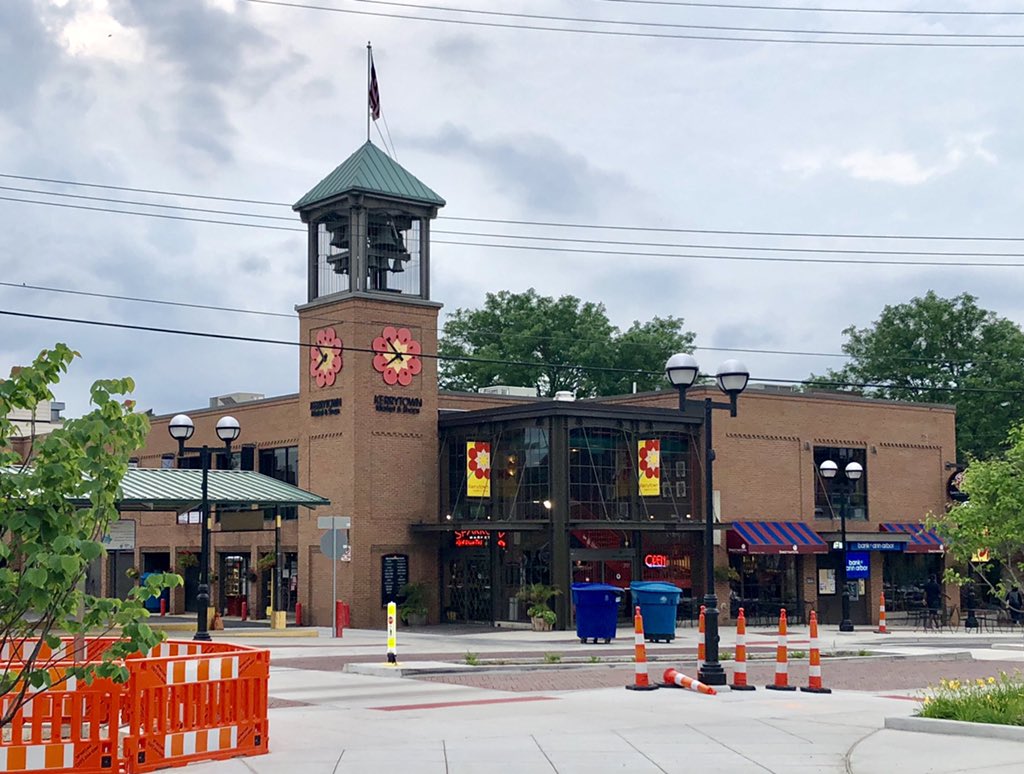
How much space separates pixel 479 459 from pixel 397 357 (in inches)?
174

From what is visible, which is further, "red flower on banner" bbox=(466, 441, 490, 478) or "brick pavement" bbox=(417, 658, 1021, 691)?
"red flower on banner" bbox=(466, 441, 490, 478)

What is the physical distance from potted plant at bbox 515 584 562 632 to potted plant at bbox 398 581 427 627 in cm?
417

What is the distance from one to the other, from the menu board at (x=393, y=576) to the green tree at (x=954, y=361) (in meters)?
33.8

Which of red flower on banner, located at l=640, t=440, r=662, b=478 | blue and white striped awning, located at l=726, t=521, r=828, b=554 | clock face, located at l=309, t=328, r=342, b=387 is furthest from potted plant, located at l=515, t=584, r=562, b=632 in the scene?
clock face, located at l=309, t=328, r=342, b=387

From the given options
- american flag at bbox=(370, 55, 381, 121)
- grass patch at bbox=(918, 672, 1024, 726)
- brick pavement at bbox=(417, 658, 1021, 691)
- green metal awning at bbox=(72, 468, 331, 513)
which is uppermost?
american flag at bbox=(370, 55, 381, 121)

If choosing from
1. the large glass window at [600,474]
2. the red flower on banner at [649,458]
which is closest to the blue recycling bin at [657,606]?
the large glass window at [600,474]

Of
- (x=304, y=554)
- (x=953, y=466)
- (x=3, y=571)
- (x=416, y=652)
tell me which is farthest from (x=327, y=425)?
(x=3, y=571)

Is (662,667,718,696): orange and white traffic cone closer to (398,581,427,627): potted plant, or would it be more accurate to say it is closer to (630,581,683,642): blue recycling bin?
(630,581,683,642): blue recycling bin

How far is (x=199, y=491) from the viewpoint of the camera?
133ft

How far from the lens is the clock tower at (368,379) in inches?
1708

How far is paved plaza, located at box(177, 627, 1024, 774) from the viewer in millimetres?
13938

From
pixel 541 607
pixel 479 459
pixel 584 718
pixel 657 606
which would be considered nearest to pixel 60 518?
pixel 584 718

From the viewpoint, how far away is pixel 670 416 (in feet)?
144

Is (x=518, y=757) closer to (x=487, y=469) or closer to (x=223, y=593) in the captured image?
(x=487, y=469)
